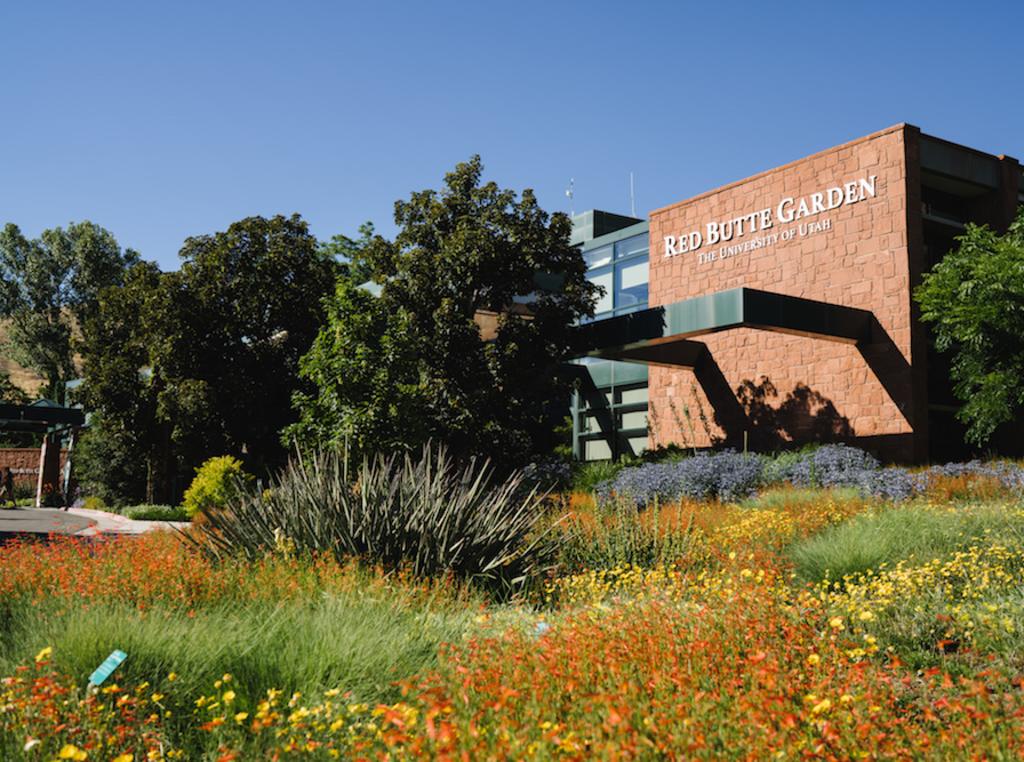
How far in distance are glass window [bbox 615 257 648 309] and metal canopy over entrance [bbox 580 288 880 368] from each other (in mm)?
4858

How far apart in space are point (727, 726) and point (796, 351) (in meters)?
19.7

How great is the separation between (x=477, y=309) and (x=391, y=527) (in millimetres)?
13871

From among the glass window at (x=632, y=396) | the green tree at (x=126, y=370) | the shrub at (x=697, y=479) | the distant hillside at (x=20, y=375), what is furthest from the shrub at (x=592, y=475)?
the distant hillside at (x=20, y=375)

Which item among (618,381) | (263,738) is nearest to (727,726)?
(263,738)

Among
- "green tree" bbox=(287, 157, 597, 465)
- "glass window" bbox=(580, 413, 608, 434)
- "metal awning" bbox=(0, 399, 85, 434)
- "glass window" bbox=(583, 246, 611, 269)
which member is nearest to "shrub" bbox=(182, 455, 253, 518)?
"green tree" bbox=(287, 157, 597, 465)

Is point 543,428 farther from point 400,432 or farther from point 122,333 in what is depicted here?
point 122,333

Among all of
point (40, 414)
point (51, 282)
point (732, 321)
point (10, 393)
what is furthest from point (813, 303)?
point (10, 393)

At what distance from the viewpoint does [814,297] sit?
72.9ft

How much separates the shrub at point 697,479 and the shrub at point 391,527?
30.0 ft

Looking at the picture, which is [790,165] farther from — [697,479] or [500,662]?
[500,662]

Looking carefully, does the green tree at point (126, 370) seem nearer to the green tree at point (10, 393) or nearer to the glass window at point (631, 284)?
the glass window at point (631, 284)

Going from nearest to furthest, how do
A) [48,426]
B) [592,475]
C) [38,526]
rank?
[592,475]
[38,526]
[48,426]

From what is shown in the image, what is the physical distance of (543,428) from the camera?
20750 millimetres

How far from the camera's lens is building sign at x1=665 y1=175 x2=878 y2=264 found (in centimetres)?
2177
